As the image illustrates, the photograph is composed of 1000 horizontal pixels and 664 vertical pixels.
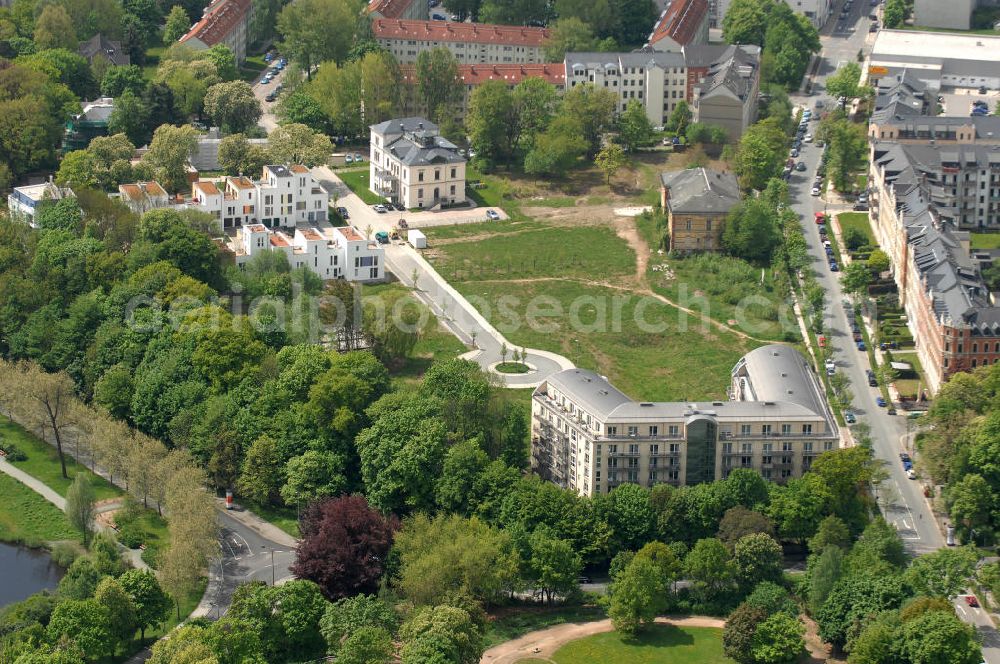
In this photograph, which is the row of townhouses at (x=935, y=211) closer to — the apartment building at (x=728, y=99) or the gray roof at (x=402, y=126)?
the apartment building at (x=728, y=99)

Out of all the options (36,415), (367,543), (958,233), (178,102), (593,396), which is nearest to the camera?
(367,543)

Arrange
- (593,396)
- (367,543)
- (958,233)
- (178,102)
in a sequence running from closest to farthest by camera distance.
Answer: (367,543), (593,396), (958,233), (178,102)

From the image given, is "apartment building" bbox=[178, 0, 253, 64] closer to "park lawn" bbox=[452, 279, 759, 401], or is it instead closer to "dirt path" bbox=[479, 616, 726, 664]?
"park lawn" bbox=[452, 279, 759, 401]

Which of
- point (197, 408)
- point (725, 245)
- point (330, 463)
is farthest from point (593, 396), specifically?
point (725, 245)

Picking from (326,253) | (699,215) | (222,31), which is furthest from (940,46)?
(326,253)

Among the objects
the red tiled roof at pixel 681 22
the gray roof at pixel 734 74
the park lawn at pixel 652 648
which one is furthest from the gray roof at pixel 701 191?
the park lawn at pixel 652 648

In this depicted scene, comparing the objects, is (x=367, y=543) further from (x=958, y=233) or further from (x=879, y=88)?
(x=879, y=88)

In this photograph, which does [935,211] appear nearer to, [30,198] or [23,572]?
[30,198]

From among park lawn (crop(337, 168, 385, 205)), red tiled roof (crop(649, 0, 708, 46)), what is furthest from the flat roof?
park lawn (crop(337, 168, 385, 205))

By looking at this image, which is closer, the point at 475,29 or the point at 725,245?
the point at 725,245
